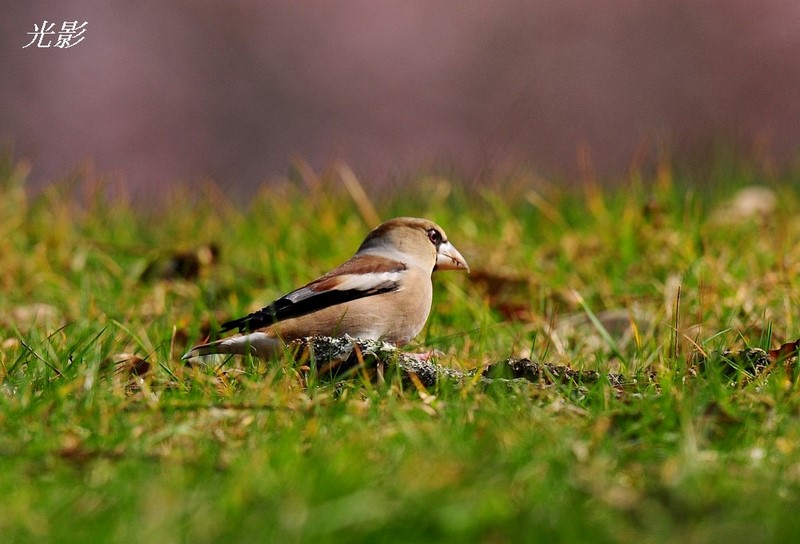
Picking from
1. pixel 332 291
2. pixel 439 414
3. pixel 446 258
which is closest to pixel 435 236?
pixel 446 258

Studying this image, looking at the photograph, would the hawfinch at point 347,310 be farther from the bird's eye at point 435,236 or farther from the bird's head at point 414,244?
the bird's eye at point 435,236

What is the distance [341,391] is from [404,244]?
1.16 metres

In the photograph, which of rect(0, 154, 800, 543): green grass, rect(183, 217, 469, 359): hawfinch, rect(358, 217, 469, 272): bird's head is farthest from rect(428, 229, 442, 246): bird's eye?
rect(0, 154, 800, 543): green grass

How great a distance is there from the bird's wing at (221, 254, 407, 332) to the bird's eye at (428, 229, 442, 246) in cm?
38

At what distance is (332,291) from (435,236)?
79 centimetres

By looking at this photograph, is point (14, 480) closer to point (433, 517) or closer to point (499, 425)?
point (433, 517)

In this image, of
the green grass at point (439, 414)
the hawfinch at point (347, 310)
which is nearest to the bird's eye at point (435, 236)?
the hawfinch at point (347, 310)

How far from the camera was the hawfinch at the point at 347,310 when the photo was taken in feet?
12.2

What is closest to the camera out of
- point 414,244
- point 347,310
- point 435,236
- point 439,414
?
point 439,414

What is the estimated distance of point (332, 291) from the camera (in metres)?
3.87

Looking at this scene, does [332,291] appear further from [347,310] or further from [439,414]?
[439,414]

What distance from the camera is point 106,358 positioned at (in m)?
3.73

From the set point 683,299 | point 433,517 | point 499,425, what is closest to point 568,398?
point 499,425

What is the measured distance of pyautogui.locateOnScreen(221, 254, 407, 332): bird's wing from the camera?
3.77 metres
